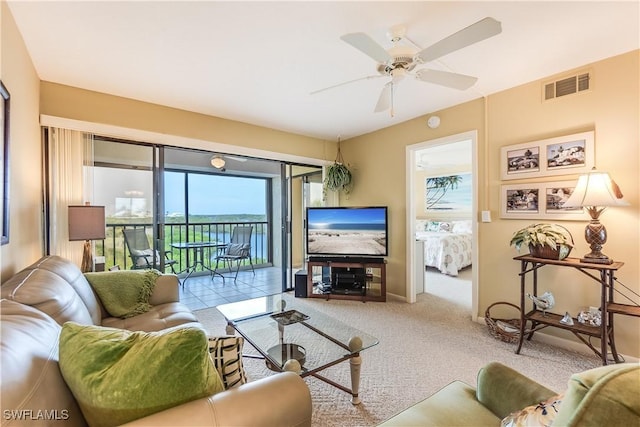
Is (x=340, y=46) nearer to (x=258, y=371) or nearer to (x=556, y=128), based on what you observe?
(x=556, y=128)

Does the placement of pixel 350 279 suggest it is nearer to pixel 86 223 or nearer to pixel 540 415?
pixel 86 223

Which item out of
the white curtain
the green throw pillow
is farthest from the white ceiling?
the green throw pillow

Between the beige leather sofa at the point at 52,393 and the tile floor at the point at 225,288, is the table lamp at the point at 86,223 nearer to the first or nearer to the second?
the beige leather sofa at the point at 52,393

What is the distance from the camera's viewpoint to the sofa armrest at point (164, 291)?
231 centimetres

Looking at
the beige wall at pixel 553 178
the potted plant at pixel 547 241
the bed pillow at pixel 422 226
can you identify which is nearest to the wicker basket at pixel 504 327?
the beige wall at pixel 553 178

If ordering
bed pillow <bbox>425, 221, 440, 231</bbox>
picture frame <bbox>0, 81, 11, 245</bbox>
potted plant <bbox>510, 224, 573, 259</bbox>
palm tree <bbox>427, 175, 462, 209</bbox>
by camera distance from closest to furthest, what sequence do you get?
picture frame <bbox>0, 81, 11, 245</bbox> < potted plant <bbox>510, 224, 573, 259</bbox> < bed pillow <bbox>425, 221, 440, 231</bbox> < palm tree <bbox>427, 175, 462, 209</bbox>

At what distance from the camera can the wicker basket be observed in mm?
2566

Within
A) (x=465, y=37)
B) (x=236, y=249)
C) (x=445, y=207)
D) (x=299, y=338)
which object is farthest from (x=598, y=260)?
(x=445, y=207)

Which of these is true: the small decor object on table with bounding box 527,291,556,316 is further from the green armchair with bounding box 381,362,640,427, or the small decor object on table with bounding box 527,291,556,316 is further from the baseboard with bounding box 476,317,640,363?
the green armchair with bounding box 381,362,640,427

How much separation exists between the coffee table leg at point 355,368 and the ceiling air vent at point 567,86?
8.99ft

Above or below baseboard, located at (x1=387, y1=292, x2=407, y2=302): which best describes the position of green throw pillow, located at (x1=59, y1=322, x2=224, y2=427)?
above

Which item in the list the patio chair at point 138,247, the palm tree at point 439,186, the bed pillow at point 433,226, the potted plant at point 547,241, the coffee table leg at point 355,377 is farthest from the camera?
the palm tree at point 439,186

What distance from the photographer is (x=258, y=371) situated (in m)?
2.20

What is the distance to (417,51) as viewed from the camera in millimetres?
1882
